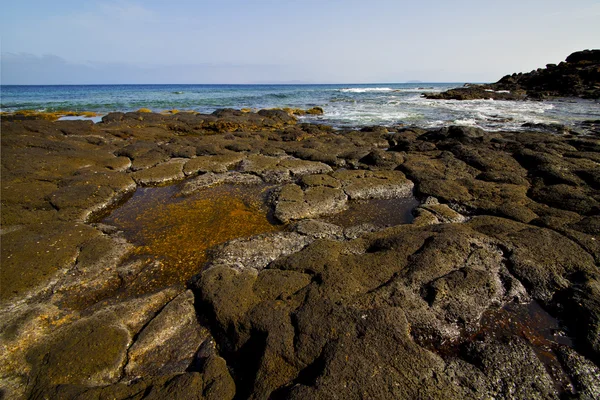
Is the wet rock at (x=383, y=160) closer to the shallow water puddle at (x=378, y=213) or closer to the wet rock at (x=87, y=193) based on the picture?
the shallow water puddle at (x=378, y=213)

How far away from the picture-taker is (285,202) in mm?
8180

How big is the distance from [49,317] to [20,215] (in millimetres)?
4329

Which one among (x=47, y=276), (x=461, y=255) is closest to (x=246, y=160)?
(x=47, y=276)

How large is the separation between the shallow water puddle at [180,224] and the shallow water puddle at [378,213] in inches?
69.0

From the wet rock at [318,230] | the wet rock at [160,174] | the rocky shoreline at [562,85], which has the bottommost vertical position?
the wet rock at [318,230]

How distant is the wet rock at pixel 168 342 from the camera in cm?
373

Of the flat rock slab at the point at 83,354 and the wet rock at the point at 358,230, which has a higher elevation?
the wet rock at the point at 358,230

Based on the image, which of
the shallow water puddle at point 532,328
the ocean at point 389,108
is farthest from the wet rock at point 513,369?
the ocean at point 389,108

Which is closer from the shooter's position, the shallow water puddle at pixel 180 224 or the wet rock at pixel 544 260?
the wet rock at pixel 544 260

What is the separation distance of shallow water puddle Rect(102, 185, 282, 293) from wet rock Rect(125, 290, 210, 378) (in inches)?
40.7

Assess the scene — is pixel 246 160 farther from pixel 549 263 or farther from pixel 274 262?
pixel 549 263

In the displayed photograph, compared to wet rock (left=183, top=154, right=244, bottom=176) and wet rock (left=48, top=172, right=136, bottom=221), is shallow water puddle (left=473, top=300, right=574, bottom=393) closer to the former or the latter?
wet rock (left=48, top=172, right=136, bottom=221)

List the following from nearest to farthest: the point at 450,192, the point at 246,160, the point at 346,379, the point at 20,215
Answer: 1. the point at 346,379
2. the point at 20,215
3. the point at 450,192
4. the point at 246,160

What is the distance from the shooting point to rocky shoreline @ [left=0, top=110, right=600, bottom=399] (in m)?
3.25
